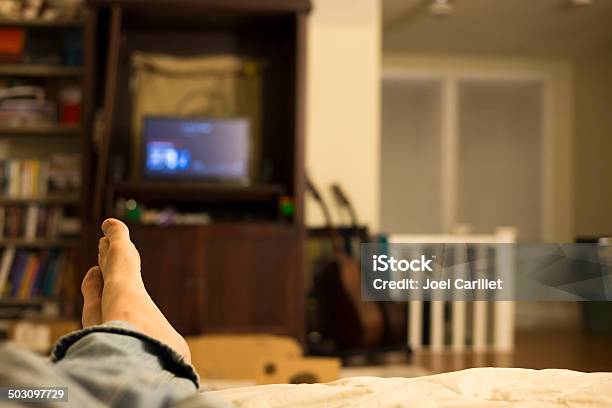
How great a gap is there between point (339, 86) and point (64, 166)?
158 cm

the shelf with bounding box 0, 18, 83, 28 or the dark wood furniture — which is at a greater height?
the shelf with bounding box 0, 18, 83, 28

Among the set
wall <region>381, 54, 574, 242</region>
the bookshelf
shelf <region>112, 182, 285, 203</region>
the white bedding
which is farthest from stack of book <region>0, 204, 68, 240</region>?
wall <region>381, 54, 574, 242</region>

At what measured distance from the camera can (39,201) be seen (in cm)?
408

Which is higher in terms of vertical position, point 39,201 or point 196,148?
point 196,148

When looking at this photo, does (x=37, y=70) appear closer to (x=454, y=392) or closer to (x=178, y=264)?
(x=178, y=264)

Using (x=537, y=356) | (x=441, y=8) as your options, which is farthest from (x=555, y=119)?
(x=537, y=356)

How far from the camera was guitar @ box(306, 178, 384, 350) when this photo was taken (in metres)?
3.71

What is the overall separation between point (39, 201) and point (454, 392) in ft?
12.1

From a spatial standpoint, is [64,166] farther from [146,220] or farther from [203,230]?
[203,230]

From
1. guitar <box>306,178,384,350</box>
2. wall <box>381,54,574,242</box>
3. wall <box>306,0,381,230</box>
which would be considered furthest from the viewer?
wall <box>381,54,574,242</box>

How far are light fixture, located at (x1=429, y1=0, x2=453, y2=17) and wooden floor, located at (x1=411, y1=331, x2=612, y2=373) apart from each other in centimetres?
232

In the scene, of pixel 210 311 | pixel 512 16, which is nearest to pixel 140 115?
pixel 210 311

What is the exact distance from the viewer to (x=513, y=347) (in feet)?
13.2

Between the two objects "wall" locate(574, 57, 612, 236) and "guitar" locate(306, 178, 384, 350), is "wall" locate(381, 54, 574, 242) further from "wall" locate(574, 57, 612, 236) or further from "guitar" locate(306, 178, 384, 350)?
"guitar" locate(306, 178, 384, 350)
